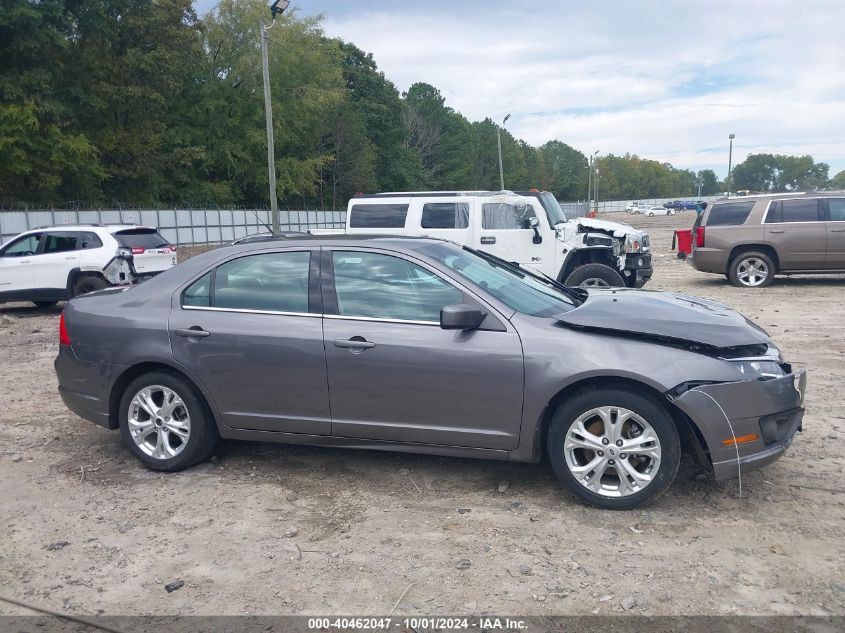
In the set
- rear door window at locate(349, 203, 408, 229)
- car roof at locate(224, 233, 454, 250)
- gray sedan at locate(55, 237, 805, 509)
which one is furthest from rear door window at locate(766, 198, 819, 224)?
car roof at locate(224, 233, 454, 250)

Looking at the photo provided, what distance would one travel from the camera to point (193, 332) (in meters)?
4.89

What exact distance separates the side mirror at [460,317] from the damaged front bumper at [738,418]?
1.19 metres

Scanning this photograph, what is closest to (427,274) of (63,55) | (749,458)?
(749,458)

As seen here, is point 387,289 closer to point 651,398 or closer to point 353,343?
point 353,343

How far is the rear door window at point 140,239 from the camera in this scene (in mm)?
13711

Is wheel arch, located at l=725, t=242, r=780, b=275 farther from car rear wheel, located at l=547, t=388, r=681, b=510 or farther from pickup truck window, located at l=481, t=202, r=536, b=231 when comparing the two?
car rear wheel, located at l=547, t=388, r=681, b=510

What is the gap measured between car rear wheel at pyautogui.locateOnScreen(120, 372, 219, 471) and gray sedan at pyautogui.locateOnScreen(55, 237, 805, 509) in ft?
0.04

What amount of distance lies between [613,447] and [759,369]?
0.93m

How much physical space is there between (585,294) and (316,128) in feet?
188

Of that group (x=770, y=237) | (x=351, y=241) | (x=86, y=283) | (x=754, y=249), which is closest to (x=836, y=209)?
(x=770, y=237)

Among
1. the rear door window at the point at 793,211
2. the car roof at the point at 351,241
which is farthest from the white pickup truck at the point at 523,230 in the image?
the car roof at the point at 351,241

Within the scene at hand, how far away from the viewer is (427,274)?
182 inches

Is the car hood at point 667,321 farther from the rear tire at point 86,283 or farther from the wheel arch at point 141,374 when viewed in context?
the rear tire at point 86,283

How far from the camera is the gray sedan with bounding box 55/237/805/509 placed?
A: 405 centimetres
